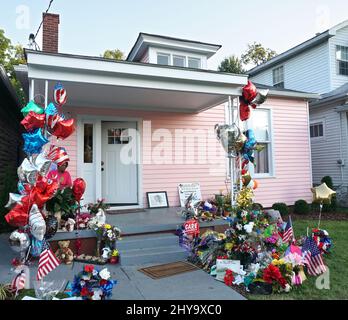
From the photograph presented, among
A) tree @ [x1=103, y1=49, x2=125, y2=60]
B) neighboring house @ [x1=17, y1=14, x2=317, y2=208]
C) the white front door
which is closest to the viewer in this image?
neighboring house @ [x1=17, y1=14, x2=317, y2=208]

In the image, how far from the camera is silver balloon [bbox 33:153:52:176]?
4.05 m

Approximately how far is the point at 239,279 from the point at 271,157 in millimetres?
5555

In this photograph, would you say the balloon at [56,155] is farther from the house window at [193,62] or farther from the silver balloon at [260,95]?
the house window at [193,62]

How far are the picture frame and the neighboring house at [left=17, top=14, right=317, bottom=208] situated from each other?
0.46 feet

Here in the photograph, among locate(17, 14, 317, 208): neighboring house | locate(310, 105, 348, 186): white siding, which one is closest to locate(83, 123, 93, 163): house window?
locate(17, 14, 317, 208): neighboring house

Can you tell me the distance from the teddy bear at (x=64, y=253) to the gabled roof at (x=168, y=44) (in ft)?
19.0

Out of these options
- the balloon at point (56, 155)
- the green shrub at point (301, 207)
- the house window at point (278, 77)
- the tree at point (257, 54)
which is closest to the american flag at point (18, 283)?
the balloon at point (56, 155)

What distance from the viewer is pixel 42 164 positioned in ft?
13.3

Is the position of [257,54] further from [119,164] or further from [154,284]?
[154,284]

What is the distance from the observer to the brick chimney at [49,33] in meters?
6.97

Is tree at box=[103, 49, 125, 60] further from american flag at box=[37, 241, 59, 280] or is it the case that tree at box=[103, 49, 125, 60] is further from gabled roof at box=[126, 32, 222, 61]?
american flag at box=[37, 241, 59, 280]

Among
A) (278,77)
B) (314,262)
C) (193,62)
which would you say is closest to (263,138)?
(193,62)

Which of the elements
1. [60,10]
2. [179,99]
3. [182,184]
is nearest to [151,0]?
[60,10]
